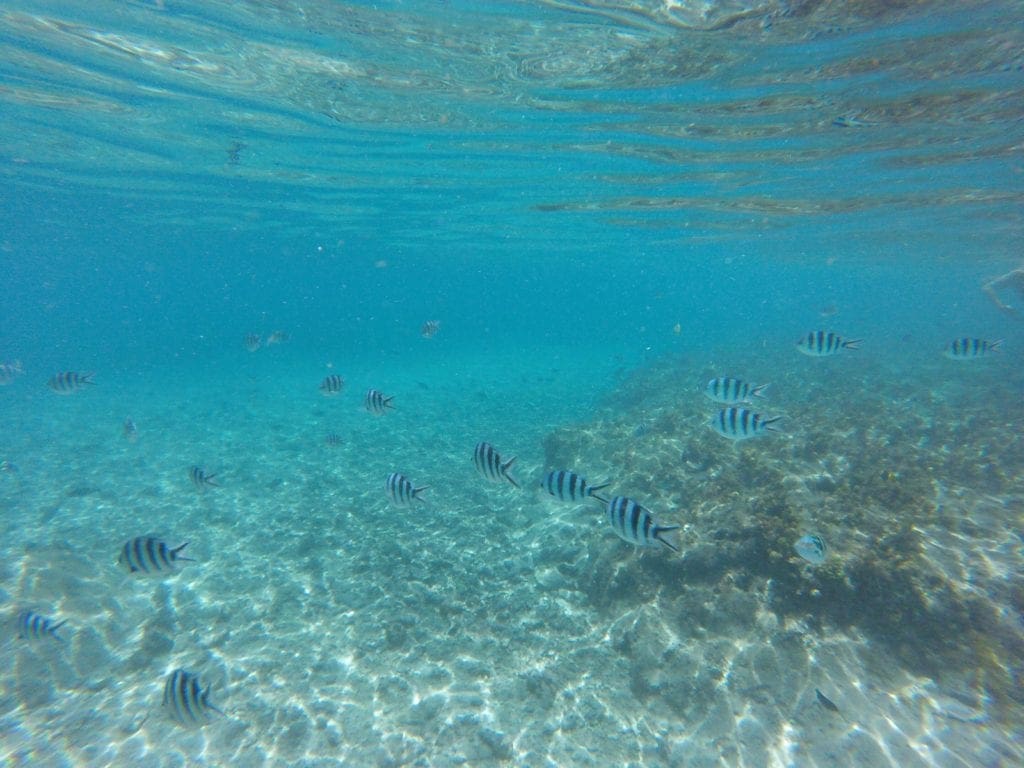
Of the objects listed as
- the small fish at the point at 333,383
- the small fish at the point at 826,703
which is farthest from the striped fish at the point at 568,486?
the small fish at the point at 333,383

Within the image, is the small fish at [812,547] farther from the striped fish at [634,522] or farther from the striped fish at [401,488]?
the striped fish at [401,488]

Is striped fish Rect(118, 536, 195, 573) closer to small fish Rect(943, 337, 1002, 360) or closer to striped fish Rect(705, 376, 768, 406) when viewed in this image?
striped fish Rect(705, 376, 768, 406)

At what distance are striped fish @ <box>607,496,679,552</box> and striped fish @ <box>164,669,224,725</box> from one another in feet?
14.0

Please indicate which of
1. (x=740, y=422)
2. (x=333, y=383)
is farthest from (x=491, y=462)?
(x=333, y=383)

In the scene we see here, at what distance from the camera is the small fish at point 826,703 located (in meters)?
6.09

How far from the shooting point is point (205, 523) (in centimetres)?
1285

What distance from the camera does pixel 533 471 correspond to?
51.3 ft

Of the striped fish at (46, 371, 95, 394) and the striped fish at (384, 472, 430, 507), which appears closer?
the striped fish at (384, 472, 430, 507)

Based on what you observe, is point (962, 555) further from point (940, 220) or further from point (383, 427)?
point (940, 220)

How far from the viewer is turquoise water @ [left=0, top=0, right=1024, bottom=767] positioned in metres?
6.66

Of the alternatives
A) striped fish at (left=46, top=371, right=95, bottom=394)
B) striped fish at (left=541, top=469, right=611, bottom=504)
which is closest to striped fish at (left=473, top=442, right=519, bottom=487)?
striped fish at (left=541, top=469, right=611, bottom=504)

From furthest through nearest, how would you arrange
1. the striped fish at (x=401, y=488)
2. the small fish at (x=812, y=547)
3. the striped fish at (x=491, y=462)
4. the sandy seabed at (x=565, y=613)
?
the striped fish at (x=401, y=488) < the small fish at (x=812, y=547) < the sandy seabed at (x=565, y=613) < the striped fish at (x=491, y=462)

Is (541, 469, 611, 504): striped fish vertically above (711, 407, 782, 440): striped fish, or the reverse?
(711, 407, 782, 440): striped fish

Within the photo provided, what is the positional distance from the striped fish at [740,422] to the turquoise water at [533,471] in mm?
2221
